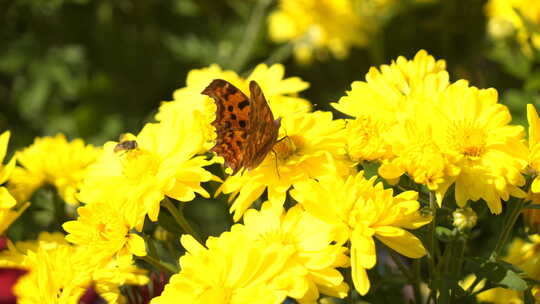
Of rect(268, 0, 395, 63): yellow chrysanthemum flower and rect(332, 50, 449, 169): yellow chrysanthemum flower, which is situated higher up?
rect(268, 0, 395, 63): yellow chrysanthemum flower

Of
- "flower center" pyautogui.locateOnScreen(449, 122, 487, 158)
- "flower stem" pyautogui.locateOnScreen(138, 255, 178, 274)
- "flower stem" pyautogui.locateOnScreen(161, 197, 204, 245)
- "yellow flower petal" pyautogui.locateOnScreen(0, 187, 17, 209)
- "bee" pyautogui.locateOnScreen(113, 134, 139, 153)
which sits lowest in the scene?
"flower stem" pyautogui.locateOnScreen(138, 255, 178, 274)

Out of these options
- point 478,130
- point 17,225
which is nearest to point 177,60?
point 17,225

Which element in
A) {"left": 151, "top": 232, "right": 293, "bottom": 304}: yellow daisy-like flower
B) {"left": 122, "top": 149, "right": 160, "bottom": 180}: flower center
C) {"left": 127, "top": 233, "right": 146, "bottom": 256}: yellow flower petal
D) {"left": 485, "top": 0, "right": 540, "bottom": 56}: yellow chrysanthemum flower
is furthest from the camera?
{"left": 485, "top": 0, "right": 540, "bottom": 56}: yellow chrysanthemum flower

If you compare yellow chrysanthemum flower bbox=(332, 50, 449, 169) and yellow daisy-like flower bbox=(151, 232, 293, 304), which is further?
yellow chrysanthemum flower bbox=(332, 50, 449, 169)

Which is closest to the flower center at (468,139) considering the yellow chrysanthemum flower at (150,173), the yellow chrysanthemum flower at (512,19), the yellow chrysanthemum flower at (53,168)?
the yellow chrysanthemum flower at (150,173)

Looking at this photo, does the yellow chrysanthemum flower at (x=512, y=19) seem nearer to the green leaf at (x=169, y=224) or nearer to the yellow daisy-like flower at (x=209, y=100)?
the yellow daisy-like flower at (x=209, y=100)

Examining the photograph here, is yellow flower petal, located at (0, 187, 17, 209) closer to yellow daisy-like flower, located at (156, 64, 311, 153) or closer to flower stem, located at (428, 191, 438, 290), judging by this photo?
yellow daisy-like flower, located at (156, 64, 311, 153)

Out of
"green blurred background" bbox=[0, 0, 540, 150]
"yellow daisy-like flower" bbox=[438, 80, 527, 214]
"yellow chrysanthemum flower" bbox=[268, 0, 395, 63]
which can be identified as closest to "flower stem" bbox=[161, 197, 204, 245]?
"yellow daisy-like flower" bbox=[438, 80, 527, 214]

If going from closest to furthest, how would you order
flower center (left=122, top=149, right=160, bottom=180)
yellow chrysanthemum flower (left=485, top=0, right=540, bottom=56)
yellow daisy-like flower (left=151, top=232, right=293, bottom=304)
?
yellow daisy-like flower (left=151, top=232, right=293, bottom=304)
flower center (left=122, top=149, right=160, bottom=180)
yellow chrysanthemum flower (left=485, top=0, right=540, bottom=56)
